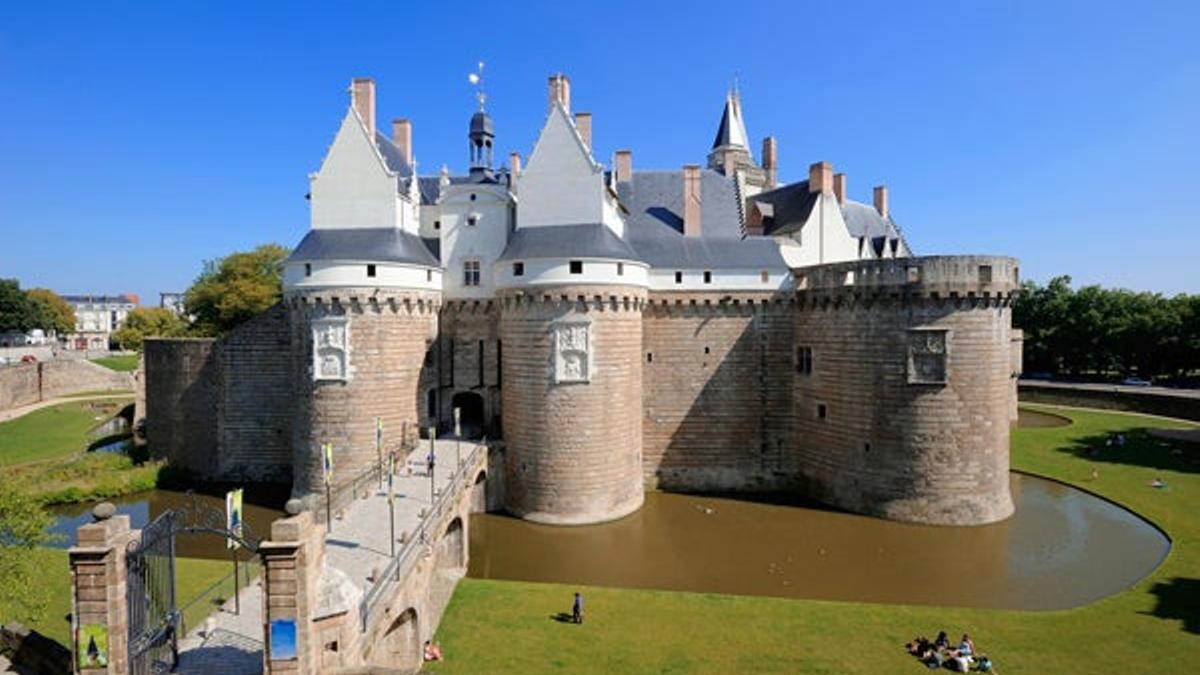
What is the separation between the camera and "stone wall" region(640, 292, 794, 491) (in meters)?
30.4

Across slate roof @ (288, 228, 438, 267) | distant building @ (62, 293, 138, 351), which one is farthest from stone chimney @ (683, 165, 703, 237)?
distant building @ (62, 293, 138, 351)

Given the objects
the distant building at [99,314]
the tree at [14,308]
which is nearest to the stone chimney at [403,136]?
the tree at [14,308]

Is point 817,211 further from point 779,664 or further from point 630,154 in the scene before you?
point 779,664

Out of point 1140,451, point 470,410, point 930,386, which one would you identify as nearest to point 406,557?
point 470,410

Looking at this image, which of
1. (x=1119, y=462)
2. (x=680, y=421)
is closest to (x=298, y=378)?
(x=680, y=421)

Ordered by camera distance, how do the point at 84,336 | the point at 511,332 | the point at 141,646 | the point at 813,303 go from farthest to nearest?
the point at 84,336 → the point at 813,303 → the point at 511,332 → the point at 141,646

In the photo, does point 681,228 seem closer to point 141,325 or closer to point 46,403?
point 46,403

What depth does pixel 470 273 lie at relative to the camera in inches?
1174

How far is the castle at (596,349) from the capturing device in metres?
25.8

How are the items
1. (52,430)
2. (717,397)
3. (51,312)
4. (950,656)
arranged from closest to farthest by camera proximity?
1. (950,656)
2. (717,397)
3. (52,430)
4. (51,312)

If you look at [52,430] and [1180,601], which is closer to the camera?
[1180,601]

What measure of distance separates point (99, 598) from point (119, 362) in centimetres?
8562

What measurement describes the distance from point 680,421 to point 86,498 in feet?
95.1

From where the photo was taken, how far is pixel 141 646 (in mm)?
10258
